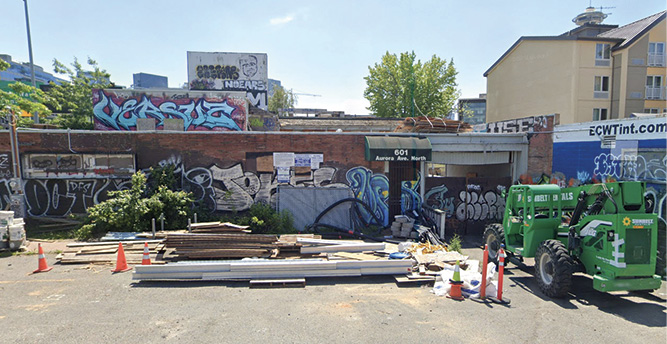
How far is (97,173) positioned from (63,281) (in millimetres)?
6110

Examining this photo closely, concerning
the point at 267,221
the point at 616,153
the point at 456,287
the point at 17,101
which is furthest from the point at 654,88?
the point at 17,101

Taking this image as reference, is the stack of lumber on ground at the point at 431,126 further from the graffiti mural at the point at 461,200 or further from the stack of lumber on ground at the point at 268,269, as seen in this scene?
the stack of lumber on ground at the point at 268,269

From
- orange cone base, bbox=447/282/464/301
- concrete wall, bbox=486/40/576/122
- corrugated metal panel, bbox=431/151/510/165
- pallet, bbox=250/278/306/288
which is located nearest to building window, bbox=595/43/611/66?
concrete wall, bbox=486/40/576/122

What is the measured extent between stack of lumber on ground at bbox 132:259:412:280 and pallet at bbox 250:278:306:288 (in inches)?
8.5

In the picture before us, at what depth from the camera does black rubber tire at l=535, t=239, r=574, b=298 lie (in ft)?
22.9

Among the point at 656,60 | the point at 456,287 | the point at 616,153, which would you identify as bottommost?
the point at 456,287

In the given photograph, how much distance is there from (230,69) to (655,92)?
3988 cm

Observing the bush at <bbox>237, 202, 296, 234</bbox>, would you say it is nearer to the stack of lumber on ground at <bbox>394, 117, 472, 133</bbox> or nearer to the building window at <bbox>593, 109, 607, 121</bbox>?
the stack of lumber on ground at <bbox>394, 117, 472, 133</bbox>

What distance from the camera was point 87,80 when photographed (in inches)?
940

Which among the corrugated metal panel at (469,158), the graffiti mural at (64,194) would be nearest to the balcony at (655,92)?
the corrugated metal panel at (469,158)

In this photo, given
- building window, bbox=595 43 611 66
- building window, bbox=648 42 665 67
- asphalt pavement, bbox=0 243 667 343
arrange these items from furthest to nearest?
building window, bbox=648 42 665 67 < building window, bbox=595 43 611 66 < asphalt pavement, bbox=0 243 667 343

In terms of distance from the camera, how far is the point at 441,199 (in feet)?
44.8

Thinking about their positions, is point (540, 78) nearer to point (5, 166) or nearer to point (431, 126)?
point (431, 126)

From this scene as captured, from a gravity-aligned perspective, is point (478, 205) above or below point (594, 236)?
below
